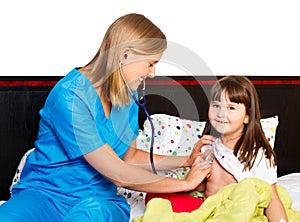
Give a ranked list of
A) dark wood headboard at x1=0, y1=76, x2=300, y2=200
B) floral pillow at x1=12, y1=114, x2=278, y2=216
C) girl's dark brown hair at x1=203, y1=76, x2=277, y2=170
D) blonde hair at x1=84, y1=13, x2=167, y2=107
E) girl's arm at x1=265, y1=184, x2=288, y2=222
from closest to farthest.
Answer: blonde hair at x1=84, y1=13, x2=167, y2=107, girl's arm at x1=265, y1=184, x2=288, y2=222, girl's dark brown hair at x1=203, y1=76, x2=277, y2=170, floral pillow at x1=12, y1=114, x2=278, y2=216, dark wood headboard at x1=0, y1=76, x2=300, y2=200

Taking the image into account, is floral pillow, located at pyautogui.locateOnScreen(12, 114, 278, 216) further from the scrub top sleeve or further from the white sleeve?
the scrub top sleeve

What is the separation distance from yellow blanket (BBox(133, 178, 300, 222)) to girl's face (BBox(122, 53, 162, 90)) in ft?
1.34

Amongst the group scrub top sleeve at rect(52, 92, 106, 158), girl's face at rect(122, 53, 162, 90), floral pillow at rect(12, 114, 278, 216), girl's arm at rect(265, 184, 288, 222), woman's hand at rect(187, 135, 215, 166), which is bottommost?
girl's arm at rect(265, 184, 288, 222)

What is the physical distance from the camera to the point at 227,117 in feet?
6.64

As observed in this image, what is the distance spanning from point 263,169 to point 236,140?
15cm

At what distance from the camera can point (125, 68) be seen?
5.93 ft

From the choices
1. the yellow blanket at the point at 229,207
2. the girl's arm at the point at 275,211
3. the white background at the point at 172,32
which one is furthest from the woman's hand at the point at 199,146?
the white background at the point at 172,32

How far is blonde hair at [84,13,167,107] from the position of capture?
5.78 ft

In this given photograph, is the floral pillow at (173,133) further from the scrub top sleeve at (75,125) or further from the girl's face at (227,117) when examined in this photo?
the scrub top sleeve at (75,125)

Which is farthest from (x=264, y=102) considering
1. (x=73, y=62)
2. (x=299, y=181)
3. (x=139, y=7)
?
(x=73, y=62)

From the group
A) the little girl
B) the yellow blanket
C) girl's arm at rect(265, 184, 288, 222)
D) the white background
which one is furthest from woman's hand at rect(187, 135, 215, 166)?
the white background

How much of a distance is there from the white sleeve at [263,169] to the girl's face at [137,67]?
0.52 m

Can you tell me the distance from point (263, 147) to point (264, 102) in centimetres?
85

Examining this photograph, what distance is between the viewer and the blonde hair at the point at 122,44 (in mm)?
1763
